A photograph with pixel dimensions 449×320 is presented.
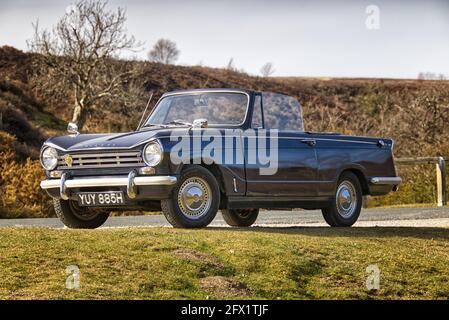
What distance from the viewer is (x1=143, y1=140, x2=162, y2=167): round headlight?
35.4 ft

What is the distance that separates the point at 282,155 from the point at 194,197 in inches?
59.9

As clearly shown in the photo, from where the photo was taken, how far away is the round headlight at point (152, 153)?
10.8 metres

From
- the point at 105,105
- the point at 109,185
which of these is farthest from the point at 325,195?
the point at 105,105

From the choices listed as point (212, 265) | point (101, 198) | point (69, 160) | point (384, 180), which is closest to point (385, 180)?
point (384, 180)

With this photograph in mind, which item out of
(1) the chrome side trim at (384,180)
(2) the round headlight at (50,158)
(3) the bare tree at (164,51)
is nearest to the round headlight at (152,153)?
(2) the round headlight at (50,158)

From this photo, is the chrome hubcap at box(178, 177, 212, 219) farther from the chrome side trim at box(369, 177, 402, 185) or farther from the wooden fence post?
the wooden fence post

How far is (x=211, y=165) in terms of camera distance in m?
11.4

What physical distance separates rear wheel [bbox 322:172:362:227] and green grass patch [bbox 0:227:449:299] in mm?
1707

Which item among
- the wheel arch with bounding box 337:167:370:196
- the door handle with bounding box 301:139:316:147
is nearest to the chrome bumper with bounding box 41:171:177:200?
the door handle with bounding box 301:139:316:147

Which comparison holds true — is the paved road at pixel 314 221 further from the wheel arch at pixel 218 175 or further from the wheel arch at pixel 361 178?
the wheel arch at pixel 218 175

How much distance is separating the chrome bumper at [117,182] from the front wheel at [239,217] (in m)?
3.09

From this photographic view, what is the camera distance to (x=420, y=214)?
17.8m

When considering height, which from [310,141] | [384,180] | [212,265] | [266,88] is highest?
[266,88]

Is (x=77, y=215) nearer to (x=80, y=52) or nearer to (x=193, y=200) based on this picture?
(x=193, y=200)
